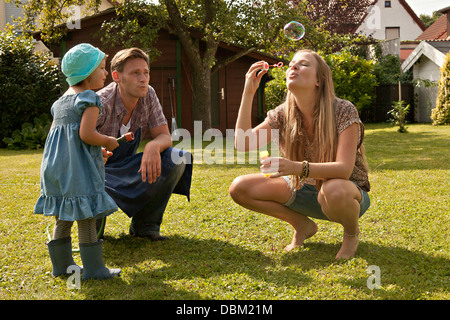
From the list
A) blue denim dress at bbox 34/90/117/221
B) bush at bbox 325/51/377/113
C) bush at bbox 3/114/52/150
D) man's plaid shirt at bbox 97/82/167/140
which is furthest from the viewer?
bush at bbox 325/51/377/113

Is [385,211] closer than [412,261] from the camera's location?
No

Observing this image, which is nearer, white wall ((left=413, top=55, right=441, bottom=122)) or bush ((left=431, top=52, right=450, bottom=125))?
bush ((left=431, top=52, right=450, bottom=125))

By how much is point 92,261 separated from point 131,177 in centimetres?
84

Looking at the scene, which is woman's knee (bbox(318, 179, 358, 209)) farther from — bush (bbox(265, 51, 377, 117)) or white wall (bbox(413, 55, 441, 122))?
white wall (bbox(413, 55, 441, 122))

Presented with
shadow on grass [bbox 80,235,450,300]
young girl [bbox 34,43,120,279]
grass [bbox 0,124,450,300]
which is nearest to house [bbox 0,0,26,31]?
grass [bbox 0,124,450,300]

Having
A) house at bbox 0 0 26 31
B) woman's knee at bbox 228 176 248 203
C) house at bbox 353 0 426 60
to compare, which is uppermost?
house at bbox 353 0 426 60

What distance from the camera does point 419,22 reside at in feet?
144

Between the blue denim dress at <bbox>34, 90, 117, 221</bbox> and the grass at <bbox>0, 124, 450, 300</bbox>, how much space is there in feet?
1.41

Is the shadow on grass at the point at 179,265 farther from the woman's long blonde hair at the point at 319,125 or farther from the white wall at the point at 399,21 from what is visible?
the white wall at the point at 399,21

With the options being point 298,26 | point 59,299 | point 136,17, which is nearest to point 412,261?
point 59,299

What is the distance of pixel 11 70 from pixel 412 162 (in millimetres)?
10896

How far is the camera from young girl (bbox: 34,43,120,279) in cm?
277
